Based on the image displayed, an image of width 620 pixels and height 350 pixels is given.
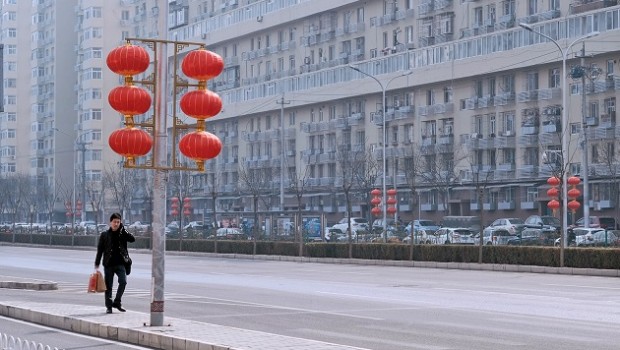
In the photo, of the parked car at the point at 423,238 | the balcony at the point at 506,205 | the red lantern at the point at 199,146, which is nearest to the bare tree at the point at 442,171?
the balcony at the point at 506,205

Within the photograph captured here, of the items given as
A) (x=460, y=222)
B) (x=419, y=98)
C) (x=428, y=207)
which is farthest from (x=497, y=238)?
(x=419, y=98)

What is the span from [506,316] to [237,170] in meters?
77.9

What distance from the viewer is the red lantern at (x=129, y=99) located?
50.4 ft

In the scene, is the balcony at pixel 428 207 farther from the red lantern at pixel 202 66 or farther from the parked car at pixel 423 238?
the red lantern at pixel 202 66

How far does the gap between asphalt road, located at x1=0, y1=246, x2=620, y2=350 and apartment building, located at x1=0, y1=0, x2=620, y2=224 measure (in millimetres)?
23423

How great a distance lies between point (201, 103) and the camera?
15.3 m

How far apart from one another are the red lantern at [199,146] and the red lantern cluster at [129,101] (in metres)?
0.49

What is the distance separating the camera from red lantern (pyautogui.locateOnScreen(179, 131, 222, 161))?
1552 centimetres

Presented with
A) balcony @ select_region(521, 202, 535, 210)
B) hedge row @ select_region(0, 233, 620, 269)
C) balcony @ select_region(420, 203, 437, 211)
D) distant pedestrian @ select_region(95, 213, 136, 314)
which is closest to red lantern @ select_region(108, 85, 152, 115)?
distant pedestrian @ select_region(95, 213, 136, 314)

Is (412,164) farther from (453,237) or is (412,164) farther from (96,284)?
(96,284)

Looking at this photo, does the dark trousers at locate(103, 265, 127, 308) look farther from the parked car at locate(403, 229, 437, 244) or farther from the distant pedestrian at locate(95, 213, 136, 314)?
the parked car at locate(403, 229, 437, 244)

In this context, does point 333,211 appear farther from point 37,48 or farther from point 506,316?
point 506,316

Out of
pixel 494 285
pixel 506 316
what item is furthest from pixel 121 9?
pixel 506 316

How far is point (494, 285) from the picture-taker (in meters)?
28.6
